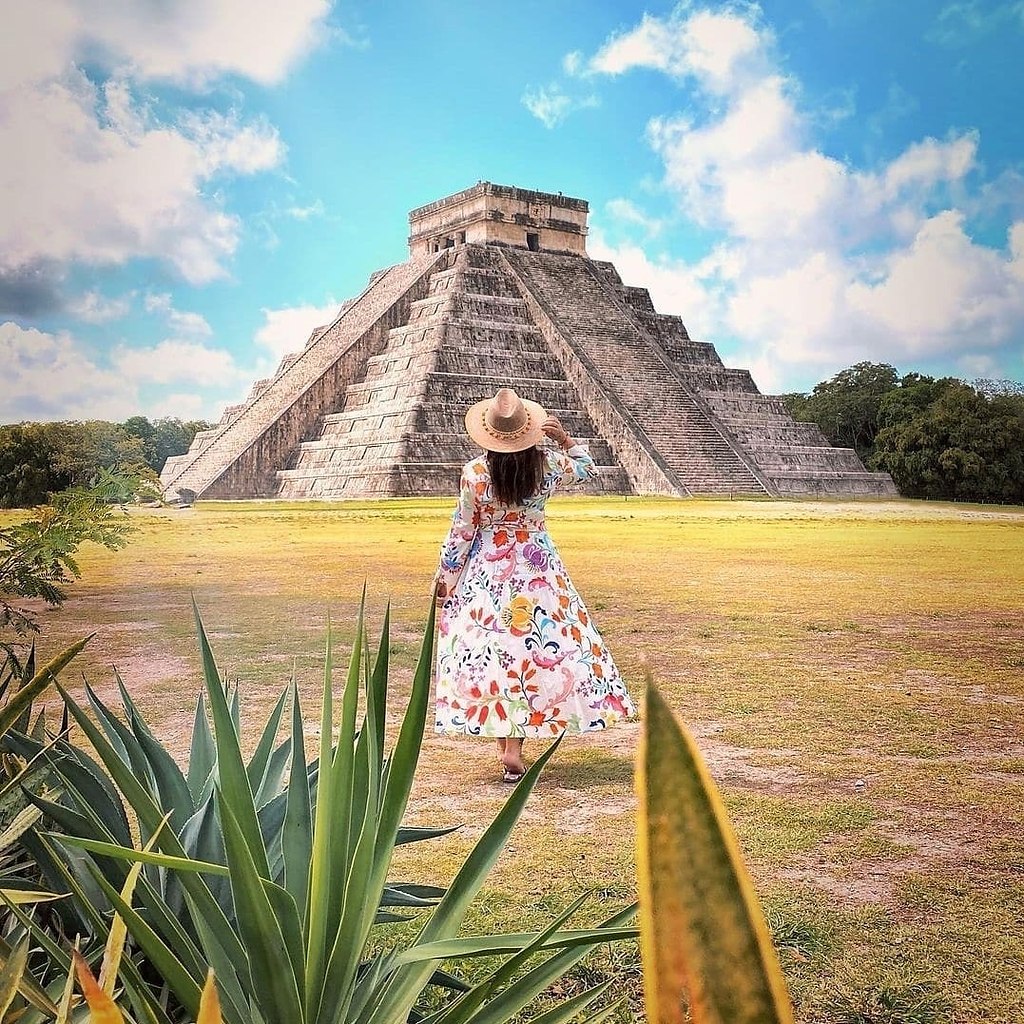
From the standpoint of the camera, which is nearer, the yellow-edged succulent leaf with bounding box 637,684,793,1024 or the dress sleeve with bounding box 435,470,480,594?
the yellow-edged succulent leaf with bounding box 637,684,793,1024

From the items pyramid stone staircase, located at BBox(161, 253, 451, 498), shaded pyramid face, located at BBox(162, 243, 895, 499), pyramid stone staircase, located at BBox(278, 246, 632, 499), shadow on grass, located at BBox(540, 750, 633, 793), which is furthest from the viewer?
pyramid stone staircase, located at BBox(161, 253, 451, 498)

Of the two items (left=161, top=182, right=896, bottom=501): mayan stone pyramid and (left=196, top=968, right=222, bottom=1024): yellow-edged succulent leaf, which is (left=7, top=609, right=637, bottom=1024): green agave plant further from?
A: (left=161, top=182, right=896, bottom=501): mayan stone pyramid

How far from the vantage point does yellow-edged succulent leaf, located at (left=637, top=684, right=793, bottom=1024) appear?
0.99 ft

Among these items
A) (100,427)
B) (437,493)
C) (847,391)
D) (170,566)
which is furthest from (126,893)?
(437,493)

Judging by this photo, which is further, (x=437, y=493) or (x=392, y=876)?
(x=437, y=493)

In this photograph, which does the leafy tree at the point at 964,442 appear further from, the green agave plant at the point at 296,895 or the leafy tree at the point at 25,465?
the green agave plant at the point at 296,895

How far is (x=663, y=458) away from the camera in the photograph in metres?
16.1

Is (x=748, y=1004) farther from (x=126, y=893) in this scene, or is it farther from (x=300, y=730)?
(x=300, y=730)

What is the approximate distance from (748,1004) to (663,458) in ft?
52.5

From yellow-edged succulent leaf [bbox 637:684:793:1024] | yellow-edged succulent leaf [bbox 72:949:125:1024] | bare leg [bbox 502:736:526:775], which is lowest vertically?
bare leg [bbox 502:736:526:775]

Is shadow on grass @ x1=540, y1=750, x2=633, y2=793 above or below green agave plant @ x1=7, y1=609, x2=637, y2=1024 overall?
below

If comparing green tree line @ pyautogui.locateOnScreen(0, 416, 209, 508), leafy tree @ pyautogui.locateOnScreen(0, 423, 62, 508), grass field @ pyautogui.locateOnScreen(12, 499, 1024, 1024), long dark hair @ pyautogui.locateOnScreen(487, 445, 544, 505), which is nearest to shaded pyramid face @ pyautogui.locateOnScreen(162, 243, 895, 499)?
grass field @ pyautogui.locateOnScreen(12, 499, 1024, 1024)

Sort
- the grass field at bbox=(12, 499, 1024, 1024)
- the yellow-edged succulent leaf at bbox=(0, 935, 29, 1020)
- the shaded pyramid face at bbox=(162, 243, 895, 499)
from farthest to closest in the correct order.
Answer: the shaded pyramid face at bbox=(162, 243, 895, 499) → the grass field at bbox=(12, 499, 1024, 1024) → the yellow-edged succulent leaf at bbox=(0, 935, 29, 1020)

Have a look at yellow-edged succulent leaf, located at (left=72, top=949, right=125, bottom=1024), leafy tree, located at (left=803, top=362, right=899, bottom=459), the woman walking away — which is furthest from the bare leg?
leafy tree, located at (left=803, top=362, right=899, bottom=459)
